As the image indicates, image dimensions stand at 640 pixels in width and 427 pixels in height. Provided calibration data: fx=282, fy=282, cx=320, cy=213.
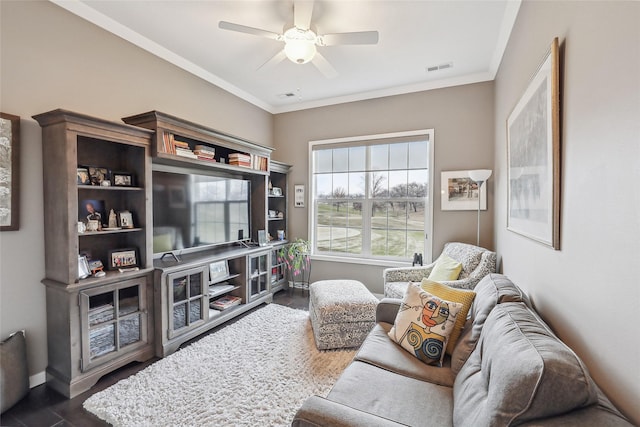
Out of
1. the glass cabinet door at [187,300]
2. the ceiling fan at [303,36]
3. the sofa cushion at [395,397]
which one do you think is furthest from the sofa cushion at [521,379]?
the glass cabinet door at [187,300]

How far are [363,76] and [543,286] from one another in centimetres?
292

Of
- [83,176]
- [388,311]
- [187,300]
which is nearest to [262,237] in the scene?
[187,300]

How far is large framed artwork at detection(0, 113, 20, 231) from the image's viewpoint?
73.9 inches

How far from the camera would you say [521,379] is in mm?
850

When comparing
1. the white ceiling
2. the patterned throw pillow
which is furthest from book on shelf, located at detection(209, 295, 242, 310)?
the white ceiling

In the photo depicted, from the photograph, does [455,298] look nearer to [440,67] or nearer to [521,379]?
[521,379]

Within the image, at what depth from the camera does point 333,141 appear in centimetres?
421

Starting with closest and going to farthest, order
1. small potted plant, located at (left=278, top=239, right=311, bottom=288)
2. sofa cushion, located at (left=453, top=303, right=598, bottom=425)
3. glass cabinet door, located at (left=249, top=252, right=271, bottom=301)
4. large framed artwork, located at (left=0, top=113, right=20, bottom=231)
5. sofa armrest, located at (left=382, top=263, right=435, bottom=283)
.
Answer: sofa cushion, located at (left=453, top=303, right=598, bottom=425) < large framed artwork, located at (left=0, top=113, right=20, bottom=231) < sofa armrest, located at (left=382, top=263, right=435, bottom=283) < glass cabinet door, located at (left=249, top=252, right=271, bottom=301) < small potted plant, located at (left=278, top=239, right=311, bottom=288)

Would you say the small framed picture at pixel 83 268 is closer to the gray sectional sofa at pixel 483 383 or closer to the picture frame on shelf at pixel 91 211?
the picture frame on shelf at pixel 91 211

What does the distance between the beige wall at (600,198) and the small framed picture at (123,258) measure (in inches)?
116

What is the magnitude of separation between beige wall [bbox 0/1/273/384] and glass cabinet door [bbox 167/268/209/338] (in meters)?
0.86

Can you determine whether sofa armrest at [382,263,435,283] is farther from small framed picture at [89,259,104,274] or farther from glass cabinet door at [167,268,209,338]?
small framed picture at [89,259,104,274]

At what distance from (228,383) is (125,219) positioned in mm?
1597

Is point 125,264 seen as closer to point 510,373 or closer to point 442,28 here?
point 510,373
